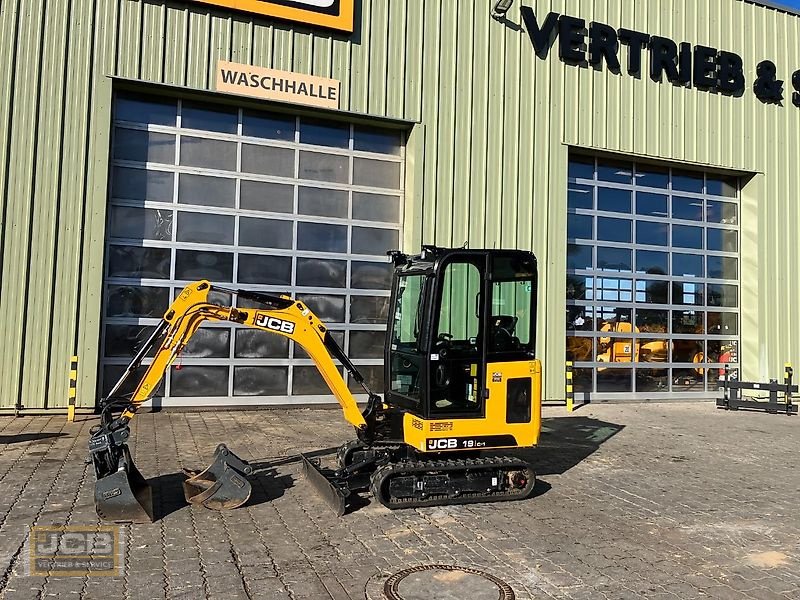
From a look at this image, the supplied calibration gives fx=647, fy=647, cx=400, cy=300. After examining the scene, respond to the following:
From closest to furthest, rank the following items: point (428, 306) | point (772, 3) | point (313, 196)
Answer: point (428, 306), point (313, 196), point (772, 3)

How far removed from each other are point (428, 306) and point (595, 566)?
8.64 feet

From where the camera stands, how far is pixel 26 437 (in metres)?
8.83

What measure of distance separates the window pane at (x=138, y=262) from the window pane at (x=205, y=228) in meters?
0.48

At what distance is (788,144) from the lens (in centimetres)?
1647

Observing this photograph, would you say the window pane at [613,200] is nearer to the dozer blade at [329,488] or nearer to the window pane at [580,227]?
the window pane at [580,227]

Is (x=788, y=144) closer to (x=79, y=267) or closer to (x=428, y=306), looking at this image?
(x=428, y=306)

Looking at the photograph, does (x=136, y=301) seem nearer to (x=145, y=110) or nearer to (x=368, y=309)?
(x=145, y=110)

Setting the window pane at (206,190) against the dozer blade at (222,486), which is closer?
the dozer blade at (222,486)

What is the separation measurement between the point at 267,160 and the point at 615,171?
26.7 ft

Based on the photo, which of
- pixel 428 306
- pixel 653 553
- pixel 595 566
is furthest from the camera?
pixel 428 306

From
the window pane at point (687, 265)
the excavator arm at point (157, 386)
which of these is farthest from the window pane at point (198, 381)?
the window pane at point (687, 265)

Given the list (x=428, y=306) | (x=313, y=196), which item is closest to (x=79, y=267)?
(x=313, y=196)

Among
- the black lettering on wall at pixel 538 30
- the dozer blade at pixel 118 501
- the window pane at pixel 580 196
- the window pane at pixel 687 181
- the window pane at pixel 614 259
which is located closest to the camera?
the dozer blade at pixel 118 501

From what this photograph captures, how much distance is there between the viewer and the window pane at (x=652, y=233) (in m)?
15.4
